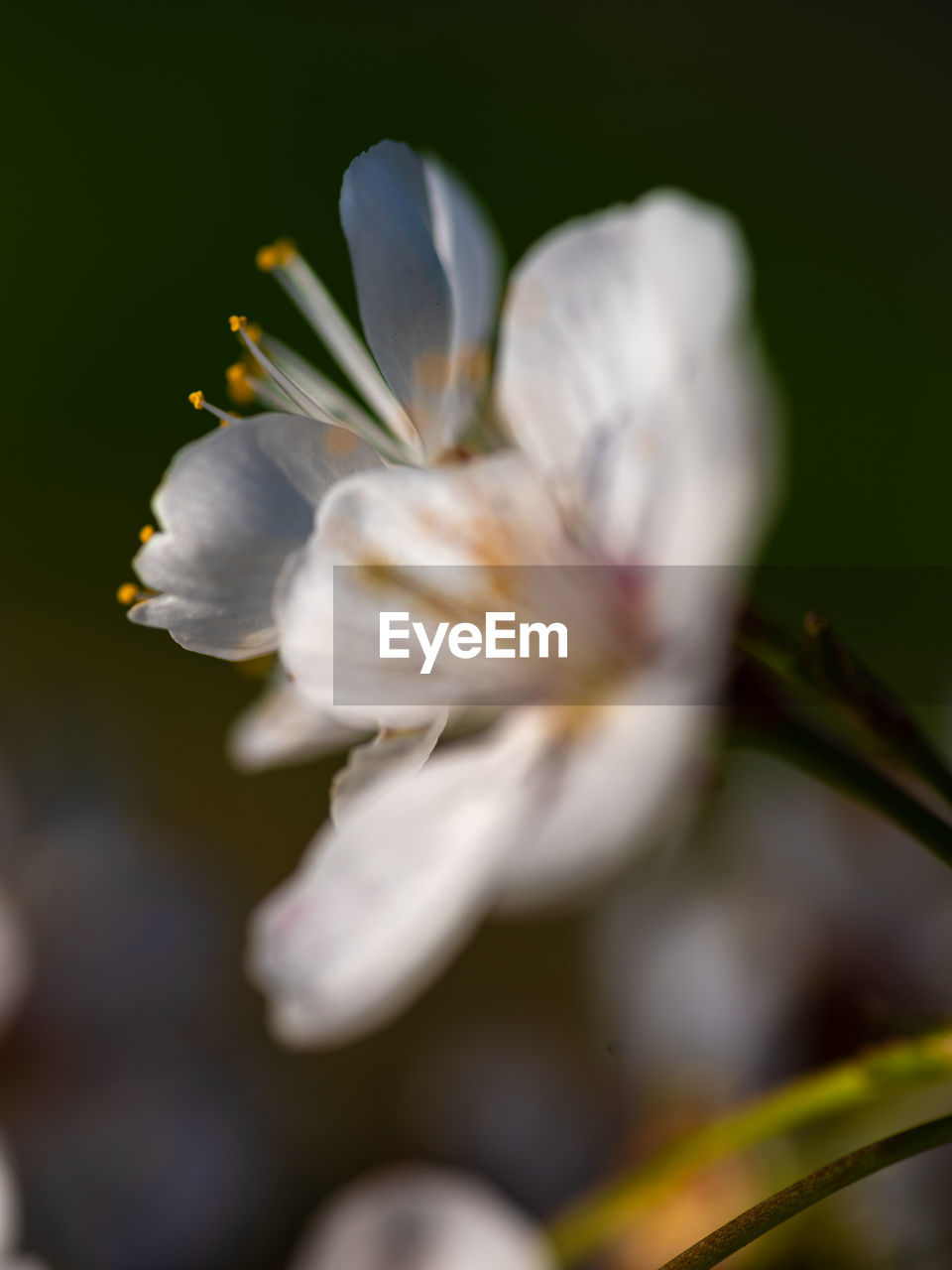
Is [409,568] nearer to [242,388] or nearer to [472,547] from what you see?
[472,547]

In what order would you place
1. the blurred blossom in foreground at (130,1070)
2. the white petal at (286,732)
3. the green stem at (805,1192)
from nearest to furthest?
the green stem at (805,1192)
the white petal at (286,732)
the blurred blossom in foreground at (130,1070)

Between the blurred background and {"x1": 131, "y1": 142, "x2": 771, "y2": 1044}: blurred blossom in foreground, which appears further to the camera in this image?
the blurred background

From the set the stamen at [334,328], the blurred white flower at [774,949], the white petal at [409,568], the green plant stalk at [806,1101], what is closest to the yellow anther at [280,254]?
the stamen at [334,328]

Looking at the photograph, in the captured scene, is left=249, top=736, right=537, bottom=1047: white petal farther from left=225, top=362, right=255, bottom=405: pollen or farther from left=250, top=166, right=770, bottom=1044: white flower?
left=225, top=362, right=255, bottom=405: pollen

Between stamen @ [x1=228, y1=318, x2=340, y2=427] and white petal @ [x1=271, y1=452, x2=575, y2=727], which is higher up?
stamen @ [x1=228, y1=318, x2=340, y2=427]

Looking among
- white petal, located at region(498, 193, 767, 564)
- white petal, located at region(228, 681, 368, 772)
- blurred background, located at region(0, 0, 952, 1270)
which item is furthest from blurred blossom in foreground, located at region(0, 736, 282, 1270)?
white petal, located at region(498, 193, 767, 564)

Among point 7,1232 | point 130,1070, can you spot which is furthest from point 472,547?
point 130,1070

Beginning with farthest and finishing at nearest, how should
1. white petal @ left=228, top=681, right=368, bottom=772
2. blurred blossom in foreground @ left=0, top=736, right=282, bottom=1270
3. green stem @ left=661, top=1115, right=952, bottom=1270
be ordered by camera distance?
1. blurred blossom in foreground @ left=0, top=736, right=282, bottom=1270
2. white petal @ left=228, top=681, right=368, bottom=772
3. green stem @ left=661, top=1115, right=952, bottom=1270

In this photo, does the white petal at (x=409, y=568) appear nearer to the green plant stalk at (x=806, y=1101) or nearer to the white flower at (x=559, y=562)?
the white flower at (x=559, y=562)
